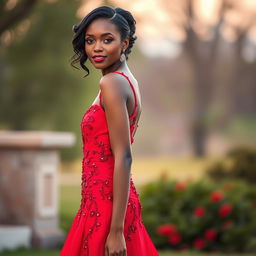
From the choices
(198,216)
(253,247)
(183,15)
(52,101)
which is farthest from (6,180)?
(183,15)

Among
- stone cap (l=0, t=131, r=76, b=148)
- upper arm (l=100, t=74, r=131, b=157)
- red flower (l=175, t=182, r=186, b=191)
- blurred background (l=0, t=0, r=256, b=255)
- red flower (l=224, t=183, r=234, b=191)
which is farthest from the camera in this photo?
blurred background (l=0, t=0, r=256, b=255)

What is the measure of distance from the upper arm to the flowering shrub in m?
5.26

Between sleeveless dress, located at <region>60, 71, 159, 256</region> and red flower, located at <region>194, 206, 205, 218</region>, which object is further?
red flower, located at <region>194, 206, 205, 218</region>

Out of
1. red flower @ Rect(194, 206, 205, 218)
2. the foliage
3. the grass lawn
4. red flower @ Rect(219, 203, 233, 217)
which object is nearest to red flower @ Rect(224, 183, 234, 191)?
red flower @ Rect(219, 203, 233, 217)

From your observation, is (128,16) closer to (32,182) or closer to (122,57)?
(122,57)

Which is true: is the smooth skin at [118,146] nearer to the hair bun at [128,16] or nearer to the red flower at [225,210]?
the hair bun at [128,16]

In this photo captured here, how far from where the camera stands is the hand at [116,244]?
2713 mm

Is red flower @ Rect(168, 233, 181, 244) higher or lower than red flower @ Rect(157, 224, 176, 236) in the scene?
lower

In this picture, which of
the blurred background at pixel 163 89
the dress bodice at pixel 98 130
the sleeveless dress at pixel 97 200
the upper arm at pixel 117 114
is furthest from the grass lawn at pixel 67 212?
the upper arm at pixel 117 114

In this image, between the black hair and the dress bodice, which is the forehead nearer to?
the black hair

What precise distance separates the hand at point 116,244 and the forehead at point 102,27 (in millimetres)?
826

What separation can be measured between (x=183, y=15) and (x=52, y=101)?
15.0m

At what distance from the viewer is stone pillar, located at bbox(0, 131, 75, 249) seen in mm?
8000

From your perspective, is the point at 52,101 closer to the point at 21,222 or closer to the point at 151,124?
the point at 21,222
